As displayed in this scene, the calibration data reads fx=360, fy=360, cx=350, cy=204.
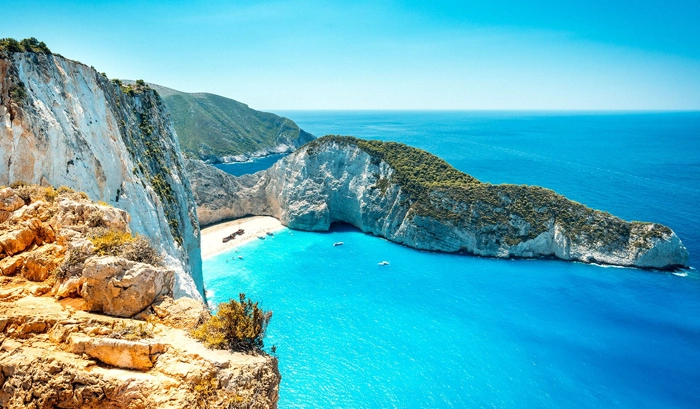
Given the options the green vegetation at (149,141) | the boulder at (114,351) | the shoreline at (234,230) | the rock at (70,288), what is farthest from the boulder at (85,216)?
the shoreline at (234,230)

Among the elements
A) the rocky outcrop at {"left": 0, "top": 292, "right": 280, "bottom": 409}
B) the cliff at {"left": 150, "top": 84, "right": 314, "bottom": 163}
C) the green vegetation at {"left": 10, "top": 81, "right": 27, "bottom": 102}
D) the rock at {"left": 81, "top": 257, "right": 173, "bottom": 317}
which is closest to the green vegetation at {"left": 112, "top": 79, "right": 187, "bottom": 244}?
the green vegetation at {"left": 10, "top": 81, "right": 27, "bottom": 102}

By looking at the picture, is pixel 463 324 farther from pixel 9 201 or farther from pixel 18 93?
pixel 18 93

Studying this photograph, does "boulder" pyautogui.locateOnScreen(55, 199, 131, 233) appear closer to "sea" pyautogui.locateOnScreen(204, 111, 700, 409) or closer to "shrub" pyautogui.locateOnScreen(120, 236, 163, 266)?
"shrub" pyautogui.locateOnScreen(120, 236, 163, 266)

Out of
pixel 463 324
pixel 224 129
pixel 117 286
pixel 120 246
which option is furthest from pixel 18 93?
pixel 224 129

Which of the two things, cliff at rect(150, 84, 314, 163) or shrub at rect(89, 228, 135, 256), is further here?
cliff at rect(150, 84, 314, 163)

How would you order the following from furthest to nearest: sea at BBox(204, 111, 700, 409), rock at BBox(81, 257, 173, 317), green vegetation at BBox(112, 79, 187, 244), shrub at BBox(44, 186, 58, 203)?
sea at BBox(204, 111, 700, 409) → green vegetation at BBox(112, 79, 187, 244) → shrub at BBox(44, 186, 58, 203) → rock at BBox(81, 257, 173, 317)

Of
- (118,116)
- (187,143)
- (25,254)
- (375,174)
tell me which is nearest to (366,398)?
(25,254)
